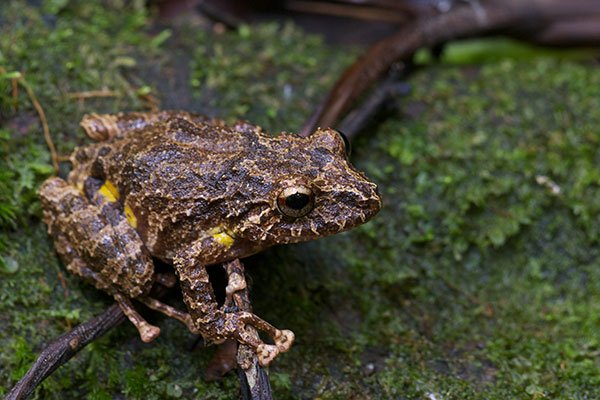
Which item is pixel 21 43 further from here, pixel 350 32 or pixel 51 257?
pixel 350 32

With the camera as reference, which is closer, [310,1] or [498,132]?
[498,132]

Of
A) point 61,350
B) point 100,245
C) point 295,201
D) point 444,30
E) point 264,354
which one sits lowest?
point 61,350

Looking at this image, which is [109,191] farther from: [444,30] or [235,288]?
[444,30]

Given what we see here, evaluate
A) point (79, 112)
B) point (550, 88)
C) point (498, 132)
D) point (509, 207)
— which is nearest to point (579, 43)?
point (550, 88)

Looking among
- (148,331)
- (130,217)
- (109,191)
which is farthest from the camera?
(109,191)

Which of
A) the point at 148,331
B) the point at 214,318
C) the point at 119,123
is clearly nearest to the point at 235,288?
the point at 214,318

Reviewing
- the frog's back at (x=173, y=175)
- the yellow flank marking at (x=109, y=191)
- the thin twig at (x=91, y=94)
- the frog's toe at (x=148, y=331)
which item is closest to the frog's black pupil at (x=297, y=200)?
the frog's back at (x=173, y=175)
